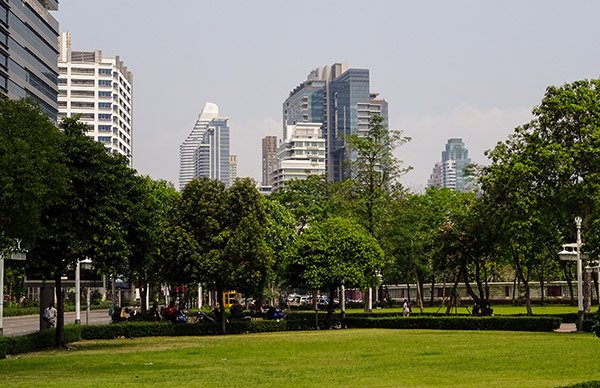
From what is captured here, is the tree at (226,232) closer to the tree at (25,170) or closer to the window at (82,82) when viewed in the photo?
the tree at (25,170)

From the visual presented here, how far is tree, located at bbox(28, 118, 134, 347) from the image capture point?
3719cm

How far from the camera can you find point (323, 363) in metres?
28.7

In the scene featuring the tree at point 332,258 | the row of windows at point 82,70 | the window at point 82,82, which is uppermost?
the row of windows at point 82,70

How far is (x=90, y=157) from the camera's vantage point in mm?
38062

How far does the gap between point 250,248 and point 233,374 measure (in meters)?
24.5

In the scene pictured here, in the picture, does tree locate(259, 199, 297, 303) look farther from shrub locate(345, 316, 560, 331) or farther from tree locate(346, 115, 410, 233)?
shrub locate(345, 316, 560, 331)

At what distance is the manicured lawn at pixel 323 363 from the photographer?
23141mm

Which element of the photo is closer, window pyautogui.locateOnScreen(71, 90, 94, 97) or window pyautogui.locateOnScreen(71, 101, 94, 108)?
window pyautogui.locateOnScreen(71, 101, 94, 108)

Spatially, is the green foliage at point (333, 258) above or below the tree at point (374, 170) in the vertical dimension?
below

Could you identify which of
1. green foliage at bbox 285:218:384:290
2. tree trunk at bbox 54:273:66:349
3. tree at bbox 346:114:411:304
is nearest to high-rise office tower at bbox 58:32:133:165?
tree at bbox 346:114:411:304

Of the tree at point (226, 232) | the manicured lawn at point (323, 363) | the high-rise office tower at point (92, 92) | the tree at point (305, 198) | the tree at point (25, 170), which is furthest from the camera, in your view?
the high-rise office tower at point (92, 92)

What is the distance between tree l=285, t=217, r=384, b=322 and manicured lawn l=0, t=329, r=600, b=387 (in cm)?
1317

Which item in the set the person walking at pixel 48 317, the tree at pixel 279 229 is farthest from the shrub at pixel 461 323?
the person walking at pixel 48 317

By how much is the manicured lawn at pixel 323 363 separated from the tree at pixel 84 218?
3.58 meters
